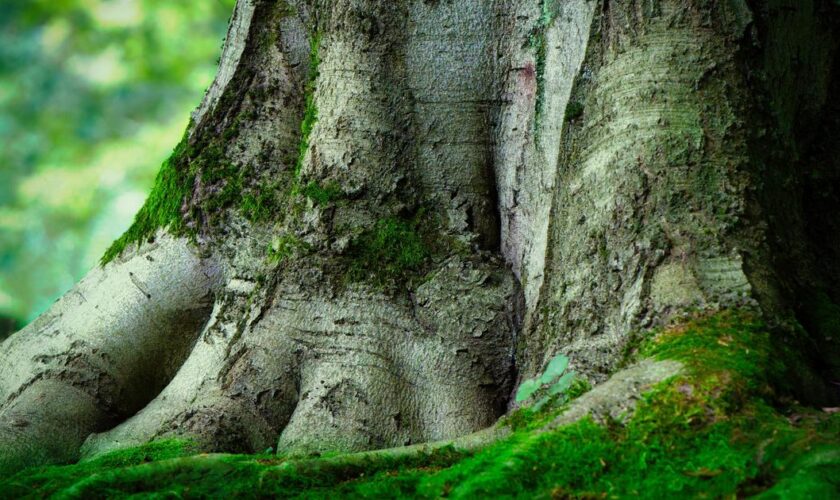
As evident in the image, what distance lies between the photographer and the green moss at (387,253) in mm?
3113

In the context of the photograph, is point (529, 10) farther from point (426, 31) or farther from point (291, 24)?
point (291, 24)

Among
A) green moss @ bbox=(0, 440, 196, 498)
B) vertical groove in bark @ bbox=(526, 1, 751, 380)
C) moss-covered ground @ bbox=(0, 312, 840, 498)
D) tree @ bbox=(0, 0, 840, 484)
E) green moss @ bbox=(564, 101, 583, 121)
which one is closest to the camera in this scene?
moss-covered ground @ bbox=(0, 312, 840, 498)

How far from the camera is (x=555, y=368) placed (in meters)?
2.45

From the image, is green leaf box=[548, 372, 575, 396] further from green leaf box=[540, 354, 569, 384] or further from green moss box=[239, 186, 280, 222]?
green moss box=[239, 186, 280, 222]

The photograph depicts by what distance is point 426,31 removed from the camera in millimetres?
3406

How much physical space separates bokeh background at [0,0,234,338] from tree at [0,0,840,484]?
5.28 meters

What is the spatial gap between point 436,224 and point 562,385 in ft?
3.45

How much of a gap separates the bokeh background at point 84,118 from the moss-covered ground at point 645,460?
6.96 metres

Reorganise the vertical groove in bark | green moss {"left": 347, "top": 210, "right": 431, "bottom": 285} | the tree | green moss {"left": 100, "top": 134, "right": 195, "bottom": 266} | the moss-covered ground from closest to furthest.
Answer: the moss-covered ground, the vertical groove in bark, the tree, green moss {"left": 347, "top": 210, "right": 431, "bottom": 285}, green moss {"left": 100, "top": 134, "right": 195, "bottom": 266}

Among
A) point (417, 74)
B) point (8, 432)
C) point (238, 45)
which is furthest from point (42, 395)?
point (417, 74)

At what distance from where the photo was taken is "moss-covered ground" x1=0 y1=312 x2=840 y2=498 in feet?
5.49

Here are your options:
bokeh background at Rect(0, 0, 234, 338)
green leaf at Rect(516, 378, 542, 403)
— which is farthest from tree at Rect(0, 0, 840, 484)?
bokeh background at Rect(0, 0, 234, 338)

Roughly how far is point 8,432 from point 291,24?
6.47 ft

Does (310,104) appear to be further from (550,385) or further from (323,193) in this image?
(550,385)
